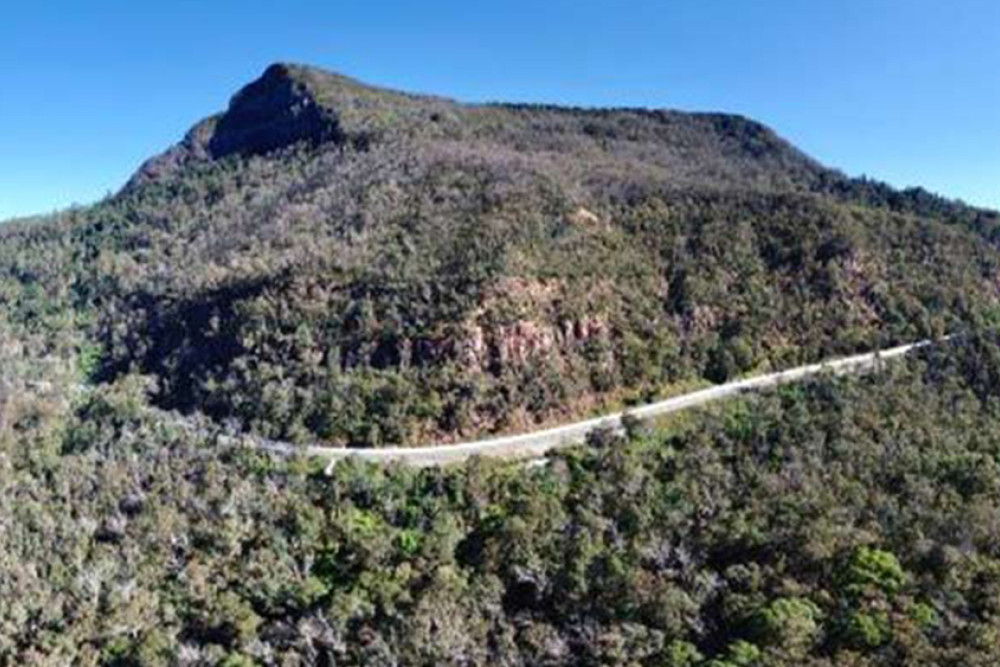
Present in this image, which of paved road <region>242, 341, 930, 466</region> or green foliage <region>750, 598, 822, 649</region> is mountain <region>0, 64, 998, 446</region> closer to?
paved road <region>242, 341, 930, 466</region>

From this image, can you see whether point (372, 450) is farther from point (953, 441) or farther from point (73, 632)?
point (953, 441)

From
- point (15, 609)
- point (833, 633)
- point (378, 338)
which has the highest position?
point (378, 338)

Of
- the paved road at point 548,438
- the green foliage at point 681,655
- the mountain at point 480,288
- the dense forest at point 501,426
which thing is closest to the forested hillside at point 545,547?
the green foliage at point 681,655

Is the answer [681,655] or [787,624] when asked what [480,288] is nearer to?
[681,655]

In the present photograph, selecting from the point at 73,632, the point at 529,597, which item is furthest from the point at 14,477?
the point at 529,597

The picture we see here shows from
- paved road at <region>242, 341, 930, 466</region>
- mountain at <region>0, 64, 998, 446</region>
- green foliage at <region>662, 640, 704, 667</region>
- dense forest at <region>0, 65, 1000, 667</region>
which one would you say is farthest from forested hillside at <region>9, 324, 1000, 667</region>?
mountain at <region>0, 64, 998, 446</region>

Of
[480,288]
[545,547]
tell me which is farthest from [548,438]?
[545,547]

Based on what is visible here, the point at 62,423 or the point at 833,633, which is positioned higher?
the point at 62,423
